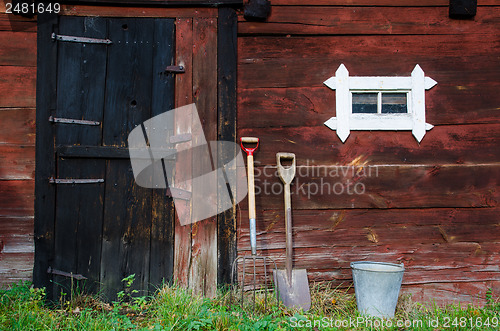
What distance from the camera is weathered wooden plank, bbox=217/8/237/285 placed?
3.27 meters

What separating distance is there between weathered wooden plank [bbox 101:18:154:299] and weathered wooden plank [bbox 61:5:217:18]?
0.22 feet

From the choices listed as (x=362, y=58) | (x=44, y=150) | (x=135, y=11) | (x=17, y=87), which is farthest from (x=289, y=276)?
(x=17, y=87)

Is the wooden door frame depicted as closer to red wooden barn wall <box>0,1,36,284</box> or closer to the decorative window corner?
red wooden barn wall <box>0,1,36,284</box>

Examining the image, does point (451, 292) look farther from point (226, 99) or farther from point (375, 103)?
point (226, 99)

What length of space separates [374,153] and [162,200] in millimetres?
2008

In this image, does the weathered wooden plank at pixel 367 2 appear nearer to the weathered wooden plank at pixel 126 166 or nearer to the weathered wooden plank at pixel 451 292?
the weathered wooden plank at pixel 126 166

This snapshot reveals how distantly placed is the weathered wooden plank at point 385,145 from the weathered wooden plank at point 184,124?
1.86 feet

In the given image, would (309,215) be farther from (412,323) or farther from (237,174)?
(412,323)

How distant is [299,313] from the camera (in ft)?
9.66

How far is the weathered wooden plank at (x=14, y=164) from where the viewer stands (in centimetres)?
323

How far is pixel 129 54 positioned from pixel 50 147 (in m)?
1.09

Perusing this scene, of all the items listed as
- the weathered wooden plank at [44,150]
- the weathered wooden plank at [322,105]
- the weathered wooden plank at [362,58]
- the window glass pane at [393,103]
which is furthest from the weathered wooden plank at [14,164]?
the window glass pane at [393,103]

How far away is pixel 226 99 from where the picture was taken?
3.32m

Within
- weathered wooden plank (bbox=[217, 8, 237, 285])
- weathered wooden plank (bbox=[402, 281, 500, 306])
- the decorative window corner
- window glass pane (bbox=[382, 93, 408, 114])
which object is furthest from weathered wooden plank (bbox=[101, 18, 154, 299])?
weathered wooden plank (bbox=[402, 281, 500, 306])
